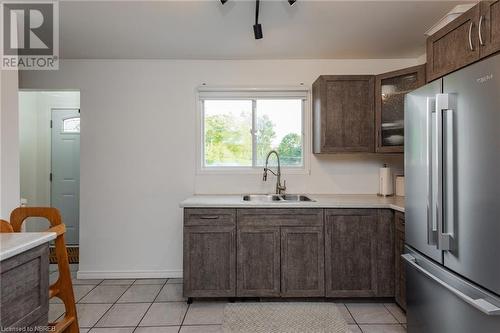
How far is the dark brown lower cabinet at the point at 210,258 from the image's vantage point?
8.64 ft

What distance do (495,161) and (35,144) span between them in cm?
538

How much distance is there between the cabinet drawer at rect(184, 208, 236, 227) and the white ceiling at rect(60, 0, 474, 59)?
5.28ft

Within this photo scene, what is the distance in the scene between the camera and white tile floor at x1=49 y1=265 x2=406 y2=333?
2.30 m

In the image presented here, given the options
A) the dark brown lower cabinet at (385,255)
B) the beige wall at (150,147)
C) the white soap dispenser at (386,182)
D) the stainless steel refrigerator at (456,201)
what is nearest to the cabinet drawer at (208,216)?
the beige wall at (150,147)

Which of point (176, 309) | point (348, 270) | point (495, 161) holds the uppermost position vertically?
point (495, 161)

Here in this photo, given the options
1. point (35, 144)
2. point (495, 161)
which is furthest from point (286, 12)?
point (35, 144)

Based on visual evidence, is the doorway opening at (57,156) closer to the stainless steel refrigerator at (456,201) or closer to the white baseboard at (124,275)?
the white baseboard at (124,275)

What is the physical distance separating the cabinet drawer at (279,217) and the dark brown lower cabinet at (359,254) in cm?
14

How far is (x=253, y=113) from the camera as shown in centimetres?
342

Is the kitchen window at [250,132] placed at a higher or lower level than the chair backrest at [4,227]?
higher

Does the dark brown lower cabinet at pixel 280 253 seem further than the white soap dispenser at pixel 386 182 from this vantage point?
No

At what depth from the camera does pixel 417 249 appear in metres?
1.93

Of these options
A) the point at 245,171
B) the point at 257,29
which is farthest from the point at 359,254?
the point at 257,29

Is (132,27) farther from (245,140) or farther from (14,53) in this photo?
(245,140)
